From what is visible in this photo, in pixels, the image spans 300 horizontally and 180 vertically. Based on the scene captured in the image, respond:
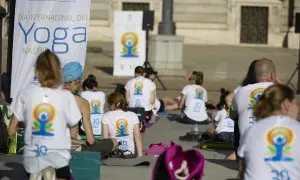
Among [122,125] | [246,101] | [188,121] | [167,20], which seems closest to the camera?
[246,101]

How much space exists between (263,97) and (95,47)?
30.2m

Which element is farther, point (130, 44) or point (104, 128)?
point (130, 44)

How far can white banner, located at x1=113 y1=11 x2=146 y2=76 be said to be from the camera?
27.6 m

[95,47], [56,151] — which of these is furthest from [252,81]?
[95,47]

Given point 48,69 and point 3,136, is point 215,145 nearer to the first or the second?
point 3,136

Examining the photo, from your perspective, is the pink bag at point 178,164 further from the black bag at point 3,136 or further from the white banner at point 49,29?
the white banner at point 49,29

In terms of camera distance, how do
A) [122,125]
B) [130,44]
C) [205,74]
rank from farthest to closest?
[205,74]
[130,44]
[122,125]

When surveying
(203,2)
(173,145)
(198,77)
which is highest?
(203,2)

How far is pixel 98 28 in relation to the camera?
1591 inches

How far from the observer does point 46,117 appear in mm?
7410

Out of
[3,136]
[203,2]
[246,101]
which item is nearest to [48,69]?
[246,101]

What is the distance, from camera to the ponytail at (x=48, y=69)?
7320mm

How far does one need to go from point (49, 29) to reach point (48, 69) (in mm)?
3605

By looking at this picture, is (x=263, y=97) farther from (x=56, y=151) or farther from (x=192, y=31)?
(x=192, y=31)
